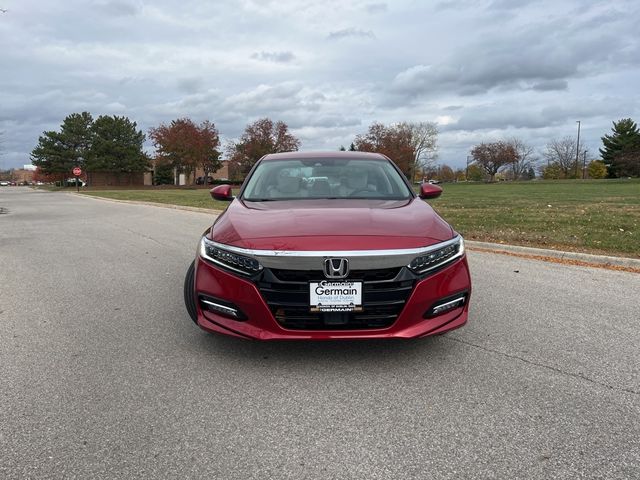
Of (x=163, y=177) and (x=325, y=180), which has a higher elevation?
(x=163, y=177)

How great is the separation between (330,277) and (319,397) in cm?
70

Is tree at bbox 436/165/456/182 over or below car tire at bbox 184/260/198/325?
over

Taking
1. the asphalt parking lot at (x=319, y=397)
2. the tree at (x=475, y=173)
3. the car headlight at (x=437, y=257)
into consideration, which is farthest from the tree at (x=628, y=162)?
the car headlight at (x=437, y=257)

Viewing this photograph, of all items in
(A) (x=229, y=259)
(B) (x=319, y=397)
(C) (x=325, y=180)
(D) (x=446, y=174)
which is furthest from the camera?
(D) (x=446, y=174)

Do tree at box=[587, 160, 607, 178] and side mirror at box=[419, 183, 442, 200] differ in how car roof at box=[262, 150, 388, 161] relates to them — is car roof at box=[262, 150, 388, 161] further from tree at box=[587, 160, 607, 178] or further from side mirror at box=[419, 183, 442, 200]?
tree at box=[587, 160, 607, 178]

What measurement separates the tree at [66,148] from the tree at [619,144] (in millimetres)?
73609

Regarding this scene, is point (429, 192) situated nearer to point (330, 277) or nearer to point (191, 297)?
point (330, 277)

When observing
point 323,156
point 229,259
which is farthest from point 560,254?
point 229,259

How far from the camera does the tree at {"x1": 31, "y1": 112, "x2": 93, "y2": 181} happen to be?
67125 mm

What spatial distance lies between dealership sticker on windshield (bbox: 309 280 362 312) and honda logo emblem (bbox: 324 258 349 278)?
0.14 ft

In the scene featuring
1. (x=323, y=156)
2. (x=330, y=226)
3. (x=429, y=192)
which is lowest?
(x=330, y=226)

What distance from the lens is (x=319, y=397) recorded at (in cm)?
292

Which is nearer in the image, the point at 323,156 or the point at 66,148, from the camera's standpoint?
the point at 323,156

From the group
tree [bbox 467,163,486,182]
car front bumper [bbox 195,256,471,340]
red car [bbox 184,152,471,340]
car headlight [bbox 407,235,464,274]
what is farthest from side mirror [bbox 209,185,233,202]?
tree [bbox 467,163,486,182]
